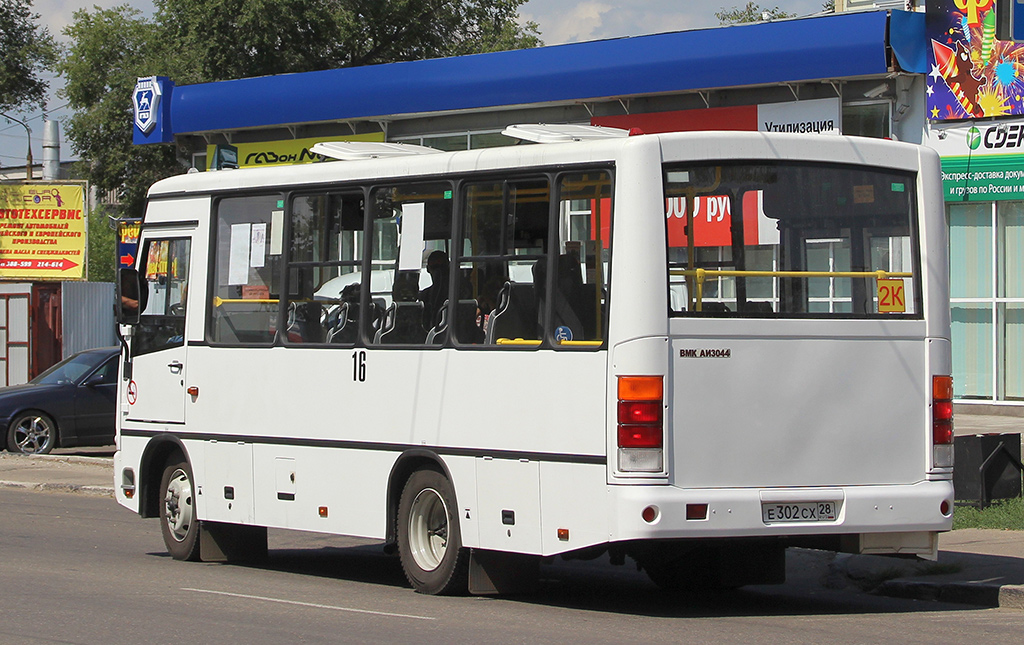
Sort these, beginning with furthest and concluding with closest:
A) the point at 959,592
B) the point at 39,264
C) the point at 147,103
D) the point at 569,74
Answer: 1. the point at 39,264
2. the point at 147,103
3. the point at 569,74
4. the point at 959,592

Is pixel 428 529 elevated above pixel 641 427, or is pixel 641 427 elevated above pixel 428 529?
pixel 641 427

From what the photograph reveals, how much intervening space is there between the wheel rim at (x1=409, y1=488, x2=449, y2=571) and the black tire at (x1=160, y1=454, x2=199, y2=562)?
105 inches

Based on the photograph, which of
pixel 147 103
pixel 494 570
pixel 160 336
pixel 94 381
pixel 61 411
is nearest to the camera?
pixel 494 570

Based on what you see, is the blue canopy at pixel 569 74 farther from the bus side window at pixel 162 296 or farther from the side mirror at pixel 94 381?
the bus side window at pixel 162 296

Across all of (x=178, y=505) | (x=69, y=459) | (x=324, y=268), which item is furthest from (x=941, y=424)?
(x=69, y=459)

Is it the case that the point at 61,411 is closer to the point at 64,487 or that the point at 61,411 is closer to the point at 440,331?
the point at 64,487

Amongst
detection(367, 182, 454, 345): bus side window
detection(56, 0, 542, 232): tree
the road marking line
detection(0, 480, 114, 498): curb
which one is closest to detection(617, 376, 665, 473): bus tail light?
the road marking line

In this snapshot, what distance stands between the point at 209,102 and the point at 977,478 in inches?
844

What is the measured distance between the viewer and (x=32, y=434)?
22578mm

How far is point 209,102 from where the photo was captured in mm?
30969

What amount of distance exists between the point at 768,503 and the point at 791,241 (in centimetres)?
158

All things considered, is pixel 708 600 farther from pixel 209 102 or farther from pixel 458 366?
pixel 209 102

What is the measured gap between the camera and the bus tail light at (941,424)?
9.05 metres

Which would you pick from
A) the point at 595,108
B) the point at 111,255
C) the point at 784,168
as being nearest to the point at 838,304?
the point at 784,168
